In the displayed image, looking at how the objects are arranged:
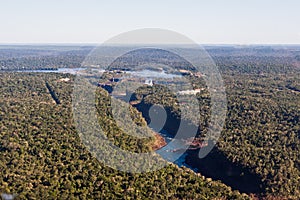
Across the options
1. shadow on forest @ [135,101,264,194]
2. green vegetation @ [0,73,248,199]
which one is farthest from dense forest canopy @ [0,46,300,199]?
shadow on forest @ [135,101,264,194]

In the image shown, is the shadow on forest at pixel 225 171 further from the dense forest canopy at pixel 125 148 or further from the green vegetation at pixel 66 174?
the green vegetation at pixel 66 174

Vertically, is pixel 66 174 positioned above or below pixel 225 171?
above

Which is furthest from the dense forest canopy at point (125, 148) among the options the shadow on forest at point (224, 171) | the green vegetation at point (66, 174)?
the shadow on forest at point (224, 171)

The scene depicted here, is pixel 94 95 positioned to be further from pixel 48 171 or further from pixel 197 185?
pixel 197 185

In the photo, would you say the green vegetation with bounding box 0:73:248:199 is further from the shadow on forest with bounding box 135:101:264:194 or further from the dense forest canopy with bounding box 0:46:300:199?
the shadow on forest with bounding box 135:101:264:194

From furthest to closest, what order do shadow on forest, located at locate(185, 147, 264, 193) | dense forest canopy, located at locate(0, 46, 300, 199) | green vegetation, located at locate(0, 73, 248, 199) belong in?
1. shadow on forest, located at locate(185, 147, 264, 193)
2. dense forest canopy, located at locate(0, 46, 300, 199)
3. green vegetation, located at locate(0, 73, 248, 199)

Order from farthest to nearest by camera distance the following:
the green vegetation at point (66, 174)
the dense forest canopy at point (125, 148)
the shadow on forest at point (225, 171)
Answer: the shadow on forest at point (225, 171)
the dense forest canopy at point (125, 148)
the green vegetation at point (66, 174)

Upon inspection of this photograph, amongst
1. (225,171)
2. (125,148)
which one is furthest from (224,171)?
(125,148)

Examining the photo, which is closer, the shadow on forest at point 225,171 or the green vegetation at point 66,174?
the green vegetation at point 66,174

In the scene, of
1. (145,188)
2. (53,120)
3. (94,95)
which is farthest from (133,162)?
(94,95)

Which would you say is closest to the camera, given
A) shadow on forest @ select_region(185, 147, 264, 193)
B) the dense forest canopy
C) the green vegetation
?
the green vegetation

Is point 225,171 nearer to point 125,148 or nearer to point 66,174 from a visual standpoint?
point 125,148

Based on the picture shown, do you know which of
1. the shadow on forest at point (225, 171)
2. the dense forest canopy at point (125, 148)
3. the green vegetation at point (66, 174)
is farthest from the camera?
the shadow on forest at point (225, 171)
